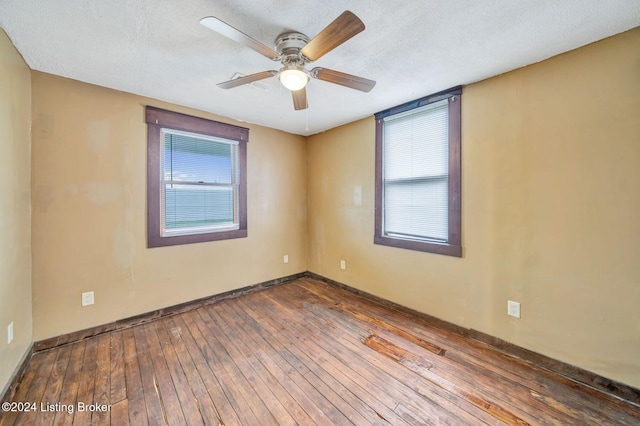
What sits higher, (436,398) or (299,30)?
(299,30)

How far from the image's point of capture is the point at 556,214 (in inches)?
74.7

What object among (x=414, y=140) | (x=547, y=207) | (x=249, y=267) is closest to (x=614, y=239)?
(x=547, y=207)

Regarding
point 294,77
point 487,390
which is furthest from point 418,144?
point 487,390

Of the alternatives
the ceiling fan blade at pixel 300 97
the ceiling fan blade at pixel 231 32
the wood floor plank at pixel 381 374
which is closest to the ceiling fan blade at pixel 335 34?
the ceiling fan blade at pixel 231 32

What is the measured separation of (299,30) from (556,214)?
2303 millimetres

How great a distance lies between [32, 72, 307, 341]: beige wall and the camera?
85.0 inches

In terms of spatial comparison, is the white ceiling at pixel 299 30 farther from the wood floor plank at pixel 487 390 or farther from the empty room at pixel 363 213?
the wood floor plank at pixel 487 390

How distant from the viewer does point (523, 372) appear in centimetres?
189

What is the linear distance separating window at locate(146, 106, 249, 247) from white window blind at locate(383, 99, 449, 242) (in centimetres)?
195

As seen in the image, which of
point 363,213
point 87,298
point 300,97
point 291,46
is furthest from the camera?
point 363,213

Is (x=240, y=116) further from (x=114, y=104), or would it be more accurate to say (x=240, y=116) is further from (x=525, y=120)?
(x=525, y=120)

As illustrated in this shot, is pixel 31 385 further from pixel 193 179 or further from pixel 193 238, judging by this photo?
pixel 193 179

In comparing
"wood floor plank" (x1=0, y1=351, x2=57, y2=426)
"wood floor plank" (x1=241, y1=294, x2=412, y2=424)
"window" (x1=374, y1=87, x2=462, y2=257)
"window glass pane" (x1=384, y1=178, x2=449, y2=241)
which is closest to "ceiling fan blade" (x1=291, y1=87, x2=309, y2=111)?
"window" (x1=374, y1=87, x2=462, y2=257)

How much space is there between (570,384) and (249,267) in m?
3.33
